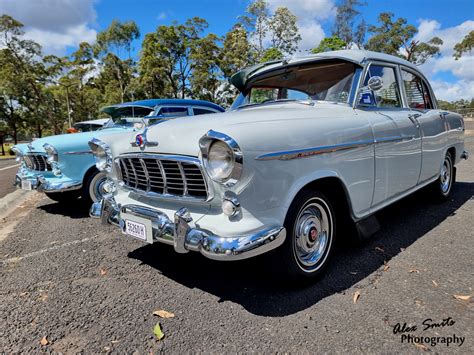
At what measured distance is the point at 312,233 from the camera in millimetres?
2639

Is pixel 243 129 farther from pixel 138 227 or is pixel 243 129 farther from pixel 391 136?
pixel 391 136

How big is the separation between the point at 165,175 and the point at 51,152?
326cm

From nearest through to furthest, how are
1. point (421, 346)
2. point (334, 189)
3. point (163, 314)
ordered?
1. point (421, 346)
2. point (163, 314)
3. point (334, 189)

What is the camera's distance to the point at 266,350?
77.1 inches

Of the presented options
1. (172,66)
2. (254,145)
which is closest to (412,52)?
(172,66)

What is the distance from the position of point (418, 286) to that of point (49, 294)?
289cm

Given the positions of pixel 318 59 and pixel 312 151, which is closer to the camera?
pixel 312 151

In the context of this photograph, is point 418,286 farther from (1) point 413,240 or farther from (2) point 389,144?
(2) point 389,144

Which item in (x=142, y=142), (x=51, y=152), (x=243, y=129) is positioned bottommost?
(x=51, y=152)

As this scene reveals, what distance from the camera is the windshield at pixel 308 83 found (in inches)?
126

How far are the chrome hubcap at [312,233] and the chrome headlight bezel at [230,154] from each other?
0.65 metres

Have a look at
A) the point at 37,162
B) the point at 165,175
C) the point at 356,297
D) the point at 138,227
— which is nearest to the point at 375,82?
the point at 356,297

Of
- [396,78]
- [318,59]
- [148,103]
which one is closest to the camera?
[318,59]

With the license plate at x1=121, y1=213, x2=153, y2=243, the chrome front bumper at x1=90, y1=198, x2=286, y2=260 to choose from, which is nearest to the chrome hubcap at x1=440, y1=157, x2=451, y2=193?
the chrome front bumper at x1=90, y1=198, x2=286, y2=260
